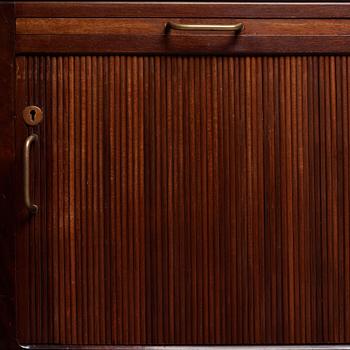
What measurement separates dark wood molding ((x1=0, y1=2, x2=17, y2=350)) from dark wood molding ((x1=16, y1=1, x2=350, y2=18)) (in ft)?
0.10

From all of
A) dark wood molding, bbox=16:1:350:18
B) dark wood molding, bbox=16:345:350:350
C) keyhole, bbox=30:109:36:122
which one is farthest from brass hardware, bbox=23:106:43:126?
dark wood molding, bbox=16:345:350:350

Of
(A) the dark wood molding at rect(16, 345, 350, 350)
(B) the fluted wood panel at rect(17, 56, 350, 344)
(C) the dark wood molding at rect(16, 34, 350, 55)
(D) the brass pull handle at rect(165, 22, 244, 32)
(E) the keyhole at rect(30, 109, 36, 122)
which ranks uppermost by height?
(D) the brass pull handle at rect(165, 22, 244, 32)

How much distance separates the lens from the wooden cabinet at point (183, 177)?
1.71 ft

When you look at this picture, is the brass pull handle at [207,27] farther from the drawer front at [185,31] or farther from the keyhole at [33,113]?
the keyhole at [33,113]

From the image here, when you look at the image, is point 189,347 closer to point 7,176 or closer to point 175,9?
point 7,176

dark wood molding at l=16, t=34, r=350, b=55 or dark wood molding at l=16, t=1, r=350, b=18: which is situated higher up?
dark wood molding at l=16, t=1, r=350, b=18

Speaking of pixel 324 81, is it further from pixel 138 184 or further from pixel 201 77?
pixel 138 184

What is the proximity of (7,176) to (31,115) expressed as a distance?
3.2 inches

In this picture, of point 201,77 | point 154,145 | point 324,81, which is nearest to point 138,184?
point 154,145

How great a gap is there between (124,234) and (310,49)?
0.33 m

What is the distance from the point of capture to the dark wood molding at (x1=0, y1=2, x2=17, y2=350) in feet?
1.68

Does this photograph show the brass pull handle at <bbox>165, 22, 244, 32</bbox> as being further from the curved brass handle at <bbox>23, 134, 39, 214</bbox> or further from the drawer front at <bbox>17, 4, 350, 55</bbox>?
the curved brass handle at <bbox>23, 134, 39, 214</bbox>

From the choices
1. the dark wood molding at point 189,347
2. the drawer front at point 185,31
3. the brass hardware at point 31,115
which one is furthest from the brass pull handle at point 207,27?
the dark wood molding at point 189,347

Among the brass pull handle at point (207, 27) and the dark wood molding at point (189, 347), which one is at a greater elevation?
the brass pull handle at point (207, 27)
